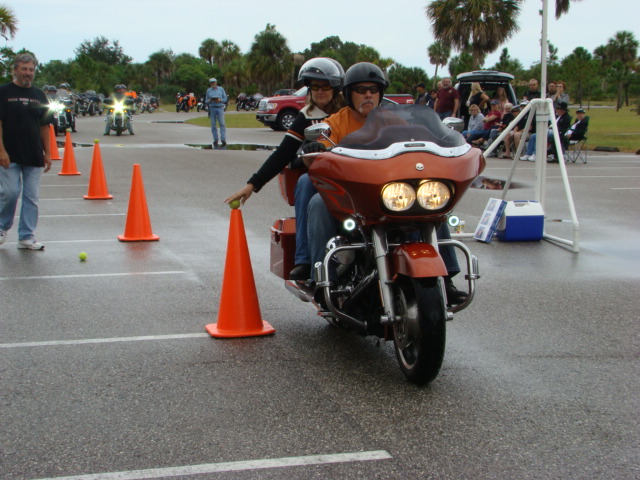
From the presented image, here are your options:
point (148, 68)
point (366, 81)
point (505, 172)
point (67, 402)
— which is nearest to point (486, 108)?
point (505, 172)

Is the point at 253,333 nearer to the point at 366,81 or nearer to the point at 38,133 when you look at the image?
the point at 366,81

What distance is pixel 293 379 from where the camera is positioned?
4848 mm

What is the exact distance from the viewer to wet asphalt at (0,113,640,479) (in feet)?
12.3

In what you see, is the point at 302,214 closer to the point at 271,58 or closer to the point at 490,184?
the point at 490,184

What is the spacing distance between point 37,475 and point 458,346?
2858 millimetres

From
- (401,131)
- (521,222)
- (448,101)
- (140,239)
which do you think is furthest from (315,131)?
(448,101)

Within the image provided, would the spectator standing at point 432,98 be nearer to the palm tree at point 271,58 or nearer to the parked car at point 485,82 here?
the parked car at point 485,82

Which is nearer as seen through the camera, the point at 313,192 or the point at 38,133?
the point at 313,192

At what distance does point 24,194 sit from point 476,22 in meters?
42.3

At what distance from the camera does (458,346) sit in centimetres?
554

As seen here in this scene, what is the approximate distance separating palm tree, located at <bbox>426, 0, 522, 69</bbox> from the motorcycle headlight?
150ft

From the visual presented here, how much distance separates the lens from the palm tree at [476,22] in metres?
48.2

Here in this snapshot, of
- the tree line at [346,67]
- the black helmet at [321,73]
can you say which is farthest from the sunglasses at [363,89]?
the tree line at [346,67]

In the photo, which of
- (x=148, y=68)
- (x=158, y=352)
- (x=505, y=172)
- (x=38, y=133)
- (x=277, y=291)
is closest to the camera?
(x=158, y=352)
